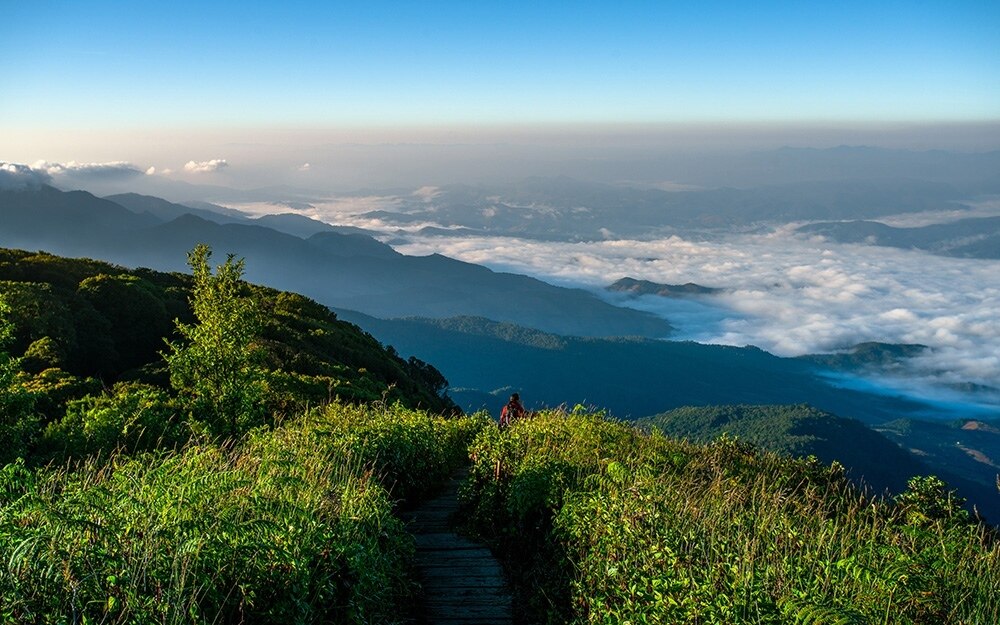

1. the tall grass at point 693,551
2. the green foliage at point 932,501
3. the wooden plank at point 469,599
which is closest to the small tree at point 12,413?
the tall grass at point 693,551

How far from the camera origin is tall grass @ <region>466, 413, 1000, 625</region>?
6.17 m

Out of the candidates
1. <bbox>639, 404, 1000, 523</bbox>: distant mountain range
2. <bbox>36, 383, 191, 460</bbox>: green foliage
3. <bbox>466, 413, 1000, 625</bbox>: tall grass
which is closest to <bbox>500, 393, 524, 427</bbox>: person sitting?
<bbox>466, 413, 1000, 625</bbox>: tall grass

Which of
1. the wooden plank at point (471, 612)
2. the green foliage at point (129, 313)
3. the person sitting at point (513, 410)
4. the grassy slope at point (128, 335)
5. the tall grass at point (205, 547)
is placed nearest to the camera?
the tall grass at point (205, 547)

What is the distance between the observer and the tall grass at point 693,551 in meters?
6.17

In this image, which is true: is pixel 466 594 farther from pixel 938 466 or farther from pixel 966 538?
pixel 938 466

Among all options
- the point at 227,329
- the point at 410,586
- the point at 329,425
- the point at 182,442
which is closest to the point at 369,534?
the point at 410,586

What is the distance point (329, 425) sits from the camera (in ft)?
45.1

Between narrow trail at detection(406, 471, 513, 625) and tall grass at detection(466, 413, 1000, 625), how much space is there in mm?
420

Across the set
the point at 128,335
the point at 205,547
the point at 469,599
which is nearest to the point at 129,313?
the point at 128,335

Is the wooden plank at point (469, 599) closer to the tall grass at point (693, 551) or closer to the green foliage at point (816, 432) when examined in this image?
the tall grass at point (693, 551)

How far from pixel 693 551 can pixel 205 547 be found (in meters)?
4.67

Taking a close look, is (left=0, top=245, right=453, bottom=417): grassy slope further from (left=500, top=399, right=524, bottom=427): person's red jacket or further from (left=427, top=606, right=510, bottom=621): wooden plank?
(left=427, top=606, right=510, bottom=621): wooden plank

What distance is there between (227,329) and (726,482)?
11623mm

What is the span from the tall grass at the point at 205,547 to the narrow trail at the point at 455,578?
0.51 meters
